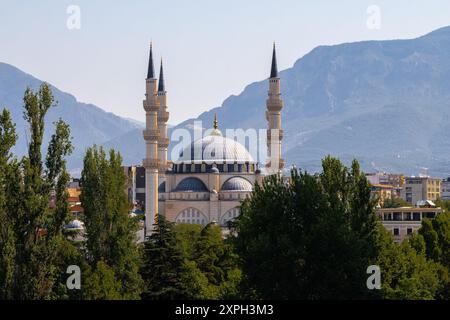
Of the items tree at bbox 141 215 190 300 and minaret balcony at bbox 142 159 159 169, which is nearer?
tree at bbox 141 215 190 300

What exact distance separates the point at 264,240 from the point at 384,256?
10.5 metres

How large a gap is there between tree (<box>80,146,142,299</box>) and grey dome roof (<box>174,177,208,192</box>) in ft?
249

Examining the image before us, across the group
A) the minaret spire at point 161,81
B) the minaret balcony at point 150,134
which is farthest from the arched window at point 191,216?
the minaret balcony at point 150,134

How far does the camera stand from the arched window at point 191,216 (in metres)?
130

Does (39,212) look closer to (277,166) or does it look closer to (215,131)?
(277,166)

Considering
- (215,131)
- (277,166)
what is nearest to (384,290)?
(277,166)

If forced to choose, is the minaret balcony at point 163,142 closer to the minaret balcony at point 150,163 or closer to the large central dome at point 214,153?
the minaret balcony at point 150,163

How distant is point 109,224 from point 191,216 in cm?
7804

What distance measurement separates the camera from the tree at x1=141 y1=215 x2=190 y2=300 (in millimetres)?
56219

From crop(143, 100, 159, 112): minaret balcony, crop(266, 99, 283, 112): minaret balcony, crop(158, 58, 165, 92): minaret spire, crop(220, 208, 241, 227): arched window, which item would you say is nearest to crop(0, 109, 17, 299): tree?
crop(143, 100, 159, 112): minaret balcony

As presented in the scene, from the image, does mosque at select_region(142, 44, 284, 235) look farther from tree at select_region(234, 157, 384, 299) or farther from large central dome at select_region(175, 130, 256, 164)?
tree at select_region(234, 157, 384, 299)

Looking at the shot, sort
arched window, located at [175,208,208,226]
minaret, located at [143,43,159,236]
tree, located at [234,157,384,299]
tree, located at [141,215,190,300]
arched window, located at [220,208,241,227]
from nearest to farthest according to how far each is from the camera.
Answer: tree, located at [234,157,384,299], tree, located at [141,215,190,300], minaret, located at [143,43,159,236], arched window, located at [220,208,241,227], arched window, located at [175,208,208,226]

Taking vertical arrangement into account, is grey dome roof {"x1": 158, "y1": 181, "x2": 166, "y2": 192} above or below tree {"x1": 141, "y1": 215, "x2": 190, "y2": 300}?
above

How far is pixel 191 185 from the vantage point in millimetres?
133125
